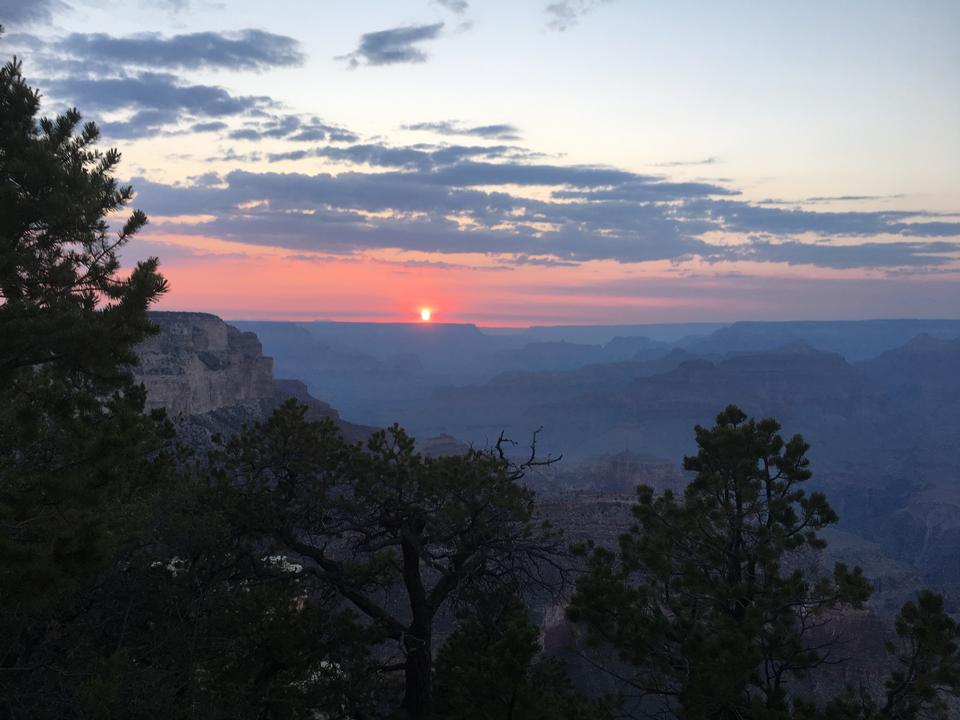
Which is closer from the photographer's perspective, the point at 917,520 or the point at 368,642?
the point at 368,642

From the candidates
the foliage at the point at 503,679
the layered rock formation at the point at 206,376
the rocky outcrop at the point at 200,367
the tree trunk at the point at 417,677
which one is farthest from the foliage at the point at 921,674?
the rocky outcrop at the point at 200,367

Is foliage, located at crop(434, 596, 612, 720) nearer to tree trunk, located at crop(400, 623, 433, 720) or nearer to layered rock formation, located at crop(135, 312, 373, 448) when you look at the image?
tree trunk, located at crop(400, 623, 433, 720)

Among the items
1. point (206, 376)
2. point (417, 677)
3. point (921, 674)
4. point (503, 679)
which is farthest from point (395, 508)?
point (206, 376)

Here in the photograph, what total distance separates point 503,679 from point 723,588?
388 cm

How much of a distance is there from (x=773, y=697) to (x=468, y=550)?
563 centimetres

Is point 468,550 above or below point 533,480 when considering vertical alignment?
above

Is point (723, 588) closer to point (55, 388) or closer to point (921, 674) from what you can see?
point (921, 674)

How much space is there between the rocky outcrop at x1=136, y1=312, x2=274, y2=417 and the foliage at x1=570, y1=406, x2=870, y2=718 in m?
61.1

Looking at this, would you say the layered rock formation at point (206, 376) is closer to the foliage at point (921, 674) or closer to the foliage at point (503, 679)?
the foliage at point (503, 679)

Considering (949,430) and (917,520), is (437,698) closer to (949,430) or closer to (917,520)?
(917,520)

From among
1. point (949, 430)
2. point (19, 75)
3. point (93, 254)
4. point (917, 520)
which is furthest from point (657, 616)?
point (949, 430)

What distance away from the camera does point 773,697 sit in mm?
11320

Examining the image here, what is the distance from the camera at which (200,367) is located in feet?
262

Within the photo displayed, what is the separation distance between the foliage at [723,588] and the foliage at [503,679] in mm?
1210
